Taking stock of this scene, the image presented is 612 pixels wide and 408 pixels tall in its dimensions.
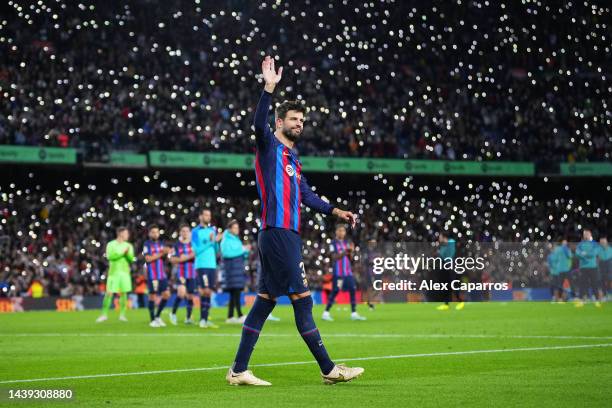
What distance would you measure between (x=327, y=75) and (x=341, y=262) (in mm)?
26590

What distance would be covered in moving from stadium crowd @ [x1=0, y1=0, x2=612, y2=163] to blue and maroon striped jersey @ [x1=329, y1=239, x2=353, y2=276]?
19.9m

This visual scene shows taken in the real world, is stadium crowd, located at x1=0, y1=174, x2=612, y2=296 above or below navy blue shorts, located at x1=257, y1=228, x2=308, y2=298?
above

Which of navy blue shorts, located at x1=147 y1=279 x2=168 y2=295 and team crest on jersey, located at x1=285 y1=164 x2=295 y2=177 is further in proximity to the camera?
navy blue shorts, located at x1=147 y1=279 x2=168 y2=295

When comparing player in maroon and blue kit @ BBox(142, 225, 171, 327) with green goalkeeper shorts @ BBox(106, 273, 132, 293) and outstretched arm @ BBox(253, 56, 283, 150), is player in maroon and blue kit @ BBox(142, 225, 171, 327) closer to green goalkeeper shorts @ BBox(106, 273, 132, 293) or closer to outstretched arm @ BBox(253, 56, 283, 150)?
green goalkeeper shorts @ BBox(106, 273, 132, 293)

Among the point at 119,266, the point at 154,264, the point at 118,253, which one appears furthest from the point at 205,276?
the point at 119,266

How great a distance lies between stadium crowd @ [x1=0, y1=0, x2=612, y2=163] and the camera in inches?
1660

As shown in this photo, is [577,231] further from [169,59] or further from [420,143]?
[169,59]

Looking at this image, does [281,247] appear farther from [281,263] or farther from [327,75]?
[327,75]

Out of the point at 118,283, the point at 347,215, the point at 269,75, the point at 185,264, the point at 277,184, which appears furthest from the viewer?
the point at 118,283

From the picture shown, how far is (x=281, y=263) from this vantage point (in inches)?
330

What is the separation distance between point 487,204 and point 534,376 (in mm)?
43417

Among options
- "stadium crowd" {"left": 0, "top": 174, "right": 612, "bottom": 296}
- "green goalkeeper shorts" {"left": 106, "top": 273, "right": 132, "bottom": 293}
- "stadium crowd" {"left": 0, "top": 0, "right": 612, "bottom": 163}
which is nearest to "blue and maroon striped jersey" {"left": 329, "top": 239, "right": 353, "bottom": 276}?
"green goalkeeper shorts" {"left": 106, "top": 273, "right": 132, "bottom": 293}

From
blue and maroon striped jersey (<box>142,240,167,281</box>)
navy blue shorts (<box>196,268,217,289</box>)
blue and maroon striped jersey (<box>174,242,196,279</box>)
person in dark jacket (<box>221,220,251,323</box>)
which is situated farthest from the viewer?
blue and maroon striped jersey (<box>142,240,167,281</box>)

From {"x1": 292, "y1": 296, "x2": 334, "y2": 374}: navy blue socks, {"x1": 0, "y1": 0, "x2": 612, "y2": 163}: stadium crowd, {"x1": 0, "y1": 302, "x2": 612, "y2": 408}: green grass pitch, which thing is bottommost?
{"x1": 0, "y1": 302, "x2": 612, "y2": 408}: green grass pitch
